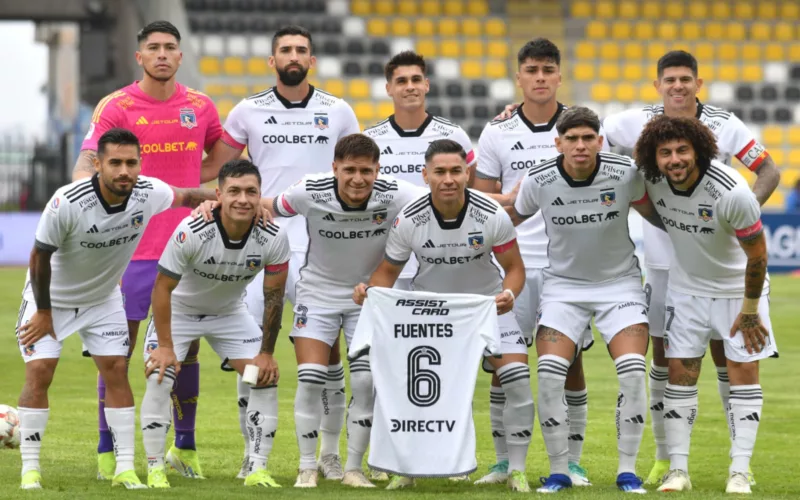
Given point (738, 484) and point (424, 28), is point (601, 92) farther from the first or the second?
point (738, 484)

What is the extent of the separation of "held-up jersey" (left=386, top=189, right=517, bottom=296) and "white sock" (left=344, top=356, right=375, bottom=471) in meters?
0.62

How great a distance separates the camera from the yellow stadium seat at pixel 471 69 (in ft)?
85.5

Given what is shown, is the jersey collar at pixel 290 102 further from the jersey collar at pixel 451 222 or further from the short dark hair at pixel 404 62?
the jersey collar at pixel 451 222

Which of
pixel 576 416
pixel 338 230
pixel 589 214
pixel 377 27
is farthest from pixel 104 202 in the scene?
pixel 377 27

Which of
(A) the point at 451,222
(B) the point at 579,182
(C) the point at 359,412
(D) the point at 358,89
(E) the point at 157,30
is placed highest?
(D) the point at 358,89

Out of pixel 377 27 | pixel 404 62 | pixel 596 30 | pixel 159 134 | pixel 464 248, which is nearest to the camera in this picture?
pixel 464 248

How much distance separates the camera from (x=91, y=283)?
6.76 m

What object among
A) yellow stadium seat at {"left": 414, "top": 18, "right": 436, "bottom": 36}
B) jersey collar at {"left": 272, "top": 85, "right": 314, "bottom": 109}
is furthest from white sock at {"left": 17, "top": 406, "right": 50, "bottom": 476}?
yellow stadium seat at {"left": 414, "top": 18, "right": 436, "bottom": 36}

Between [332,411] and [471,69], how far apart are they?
769 inches

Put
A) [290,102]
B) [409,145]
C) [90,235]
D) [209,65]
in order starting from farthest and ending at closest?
[209,65] → [290,102] → [409,145] → [90,235]

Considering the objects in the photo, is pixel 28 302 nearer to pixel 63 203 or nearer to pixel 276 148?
pixel 63 203

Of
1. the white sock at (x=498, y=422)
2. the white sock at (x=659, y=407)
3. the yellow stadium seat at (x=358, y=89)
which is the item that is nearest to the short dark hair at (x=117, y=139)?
the white sock at (x=498, y=422)

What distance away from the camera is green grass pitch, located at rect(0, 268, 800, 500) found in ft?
21.1

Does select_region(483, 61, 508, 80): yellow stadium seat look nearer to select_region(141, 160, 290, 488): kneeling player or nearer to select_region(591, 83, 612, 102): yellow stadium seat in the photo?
select_region(591, 83, 612, 102): yellow stadium seat
